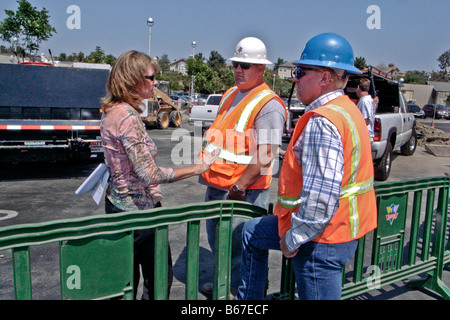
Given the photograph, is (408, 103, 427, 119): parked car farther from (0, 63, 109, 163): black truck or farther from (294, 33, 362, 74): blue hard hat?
(294, 33, 362, 74): blue hard hat

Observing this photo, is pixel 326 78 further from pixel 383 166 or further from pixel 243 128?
pixel 383 166

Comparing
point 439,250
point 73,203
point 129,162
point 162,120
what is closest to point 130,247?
point 129,162

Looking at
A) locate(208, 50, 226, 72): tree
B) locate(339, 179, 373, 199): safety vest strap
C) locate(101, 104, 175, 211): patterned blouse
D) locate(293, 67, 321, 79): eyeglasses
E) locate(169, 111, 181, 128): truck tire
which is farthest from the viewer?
locate(208, 50, 226, 72): tree

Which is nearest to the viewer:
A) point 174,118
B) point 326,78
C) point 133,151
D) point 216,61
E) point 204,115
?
point 326,78

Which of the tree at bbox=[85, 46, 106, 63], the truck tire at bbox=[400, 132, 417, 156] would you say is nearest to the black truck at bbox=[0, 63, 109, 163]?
the truck tire at bbox=[400, 132, 417, 156]

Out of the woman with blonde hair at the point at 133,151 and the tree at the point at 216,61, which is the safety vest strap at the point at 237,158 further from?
the tree at the point at 216,61

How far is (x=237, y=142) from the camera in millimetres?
2914

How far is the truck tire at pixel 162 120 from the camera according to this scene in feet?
64.0

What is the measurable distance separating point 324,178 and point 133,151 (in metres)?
1.09

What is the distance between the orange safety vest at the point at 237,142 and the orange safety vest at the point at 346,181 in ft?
2.79

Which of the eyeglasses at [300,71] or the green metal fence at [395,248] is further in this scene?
the green metal fence at [395,248]

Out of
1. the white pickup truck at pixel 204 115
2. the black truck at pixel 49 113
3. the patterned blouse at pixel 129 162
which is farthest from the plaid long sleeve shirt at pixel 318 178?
the white pickup truck at pixel 204 115

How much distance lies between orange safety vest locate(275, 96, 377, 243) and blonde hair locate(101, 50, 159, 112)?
3.39ft

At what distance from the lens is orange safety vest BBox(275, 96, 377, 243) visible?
1.94 m
